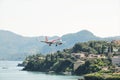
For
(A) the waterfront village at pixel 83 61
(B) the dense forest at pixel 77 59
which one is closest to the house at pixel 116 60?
(A) the waterfront village at pixel 83 61

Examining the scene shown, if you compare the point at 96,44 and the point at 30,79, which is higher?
the point at 96,44

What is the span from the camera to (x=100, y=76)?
43.3 metres

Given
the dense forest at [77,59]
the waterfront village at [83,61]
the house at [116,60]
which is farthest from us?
the house at [116,60]

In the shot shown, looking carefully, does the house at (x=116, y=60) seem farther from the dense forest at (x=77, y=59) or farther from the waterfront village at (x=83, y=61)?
the dense forest at (x=77, y=59)

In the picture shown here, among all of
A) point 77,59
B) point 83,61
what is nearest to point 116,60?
point 83,61

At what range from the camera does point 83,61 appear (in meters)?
67.4

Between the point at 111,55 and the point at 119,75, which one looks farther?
the point at 111,55

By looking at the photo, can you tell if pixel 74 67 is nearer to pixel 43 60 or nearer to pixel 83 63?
pixel 83 63

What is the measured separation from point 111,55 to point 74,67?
5.81 metres

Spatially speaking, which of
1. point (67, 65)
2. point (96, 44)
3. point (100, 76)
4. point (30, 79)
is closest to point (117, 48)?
point (96, 44)

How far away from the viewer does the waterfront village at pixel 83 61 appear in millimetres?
60400

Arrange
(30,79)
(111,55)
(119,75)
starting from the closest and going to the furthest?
(119,75)
(30,79)
(111,55)

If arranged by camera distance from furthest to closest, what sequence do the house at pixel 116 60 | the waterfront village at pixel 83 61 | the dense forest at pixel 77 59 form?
1. the house at pixel 116 60
2. the dense forest at pixel 77 59
3. the waterfront village at pixel 83 61

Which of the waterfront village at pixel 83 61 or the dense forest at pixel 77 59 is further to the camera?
the dense forest at pixel 77 59
